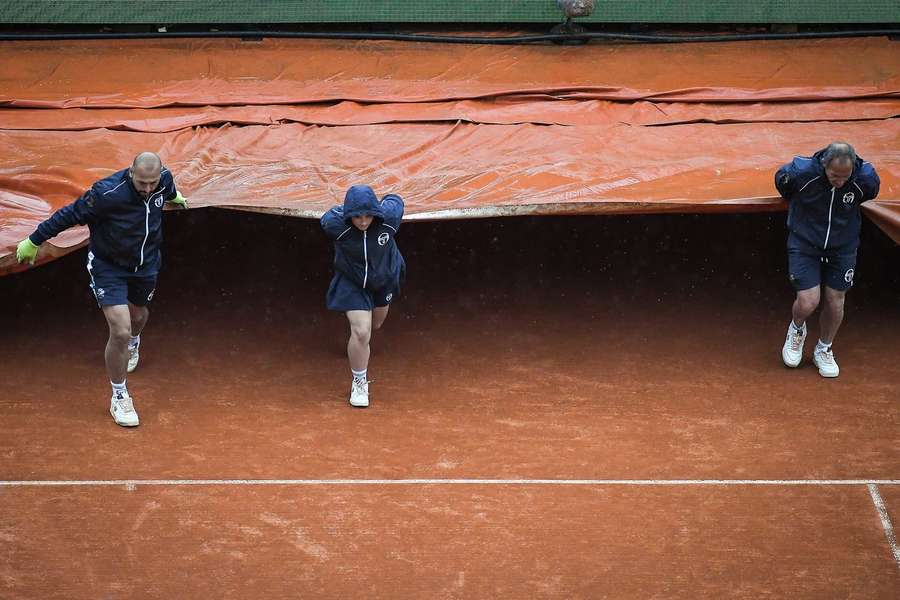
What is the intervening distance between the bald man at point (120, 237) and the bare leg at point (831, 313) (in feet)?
11.5

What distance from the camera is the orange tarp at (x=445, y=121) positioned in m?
5.94

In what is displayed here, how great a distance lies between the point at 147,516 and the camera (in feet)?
15.2

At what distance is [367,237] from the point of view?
17.9ft

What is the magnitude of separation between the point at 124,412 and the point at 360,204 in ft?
5.20

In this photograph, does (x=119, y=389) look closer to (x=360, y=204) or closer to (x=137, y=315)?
(x=137, y=315)

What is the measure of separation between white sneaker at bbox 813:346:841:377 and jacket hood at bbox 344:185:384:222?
8.67ft

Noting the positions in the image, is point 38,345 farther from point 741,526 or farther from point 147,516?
point 741,526

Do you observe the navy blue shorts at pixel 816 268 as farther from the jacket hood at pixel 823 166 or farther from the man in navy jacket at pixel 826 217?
the jacket hood at pixel 823 166

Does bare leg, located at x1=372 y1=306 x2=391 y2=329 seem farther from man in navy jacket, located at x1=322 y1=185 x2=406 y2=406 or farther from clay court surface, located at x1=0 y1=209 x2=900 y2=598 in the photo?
clay court surface, located at x1=0 y1=209 x2=900 y2=598

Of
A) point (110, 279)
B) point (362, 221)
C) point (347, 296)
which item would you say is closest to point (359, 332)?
point (347, 296)

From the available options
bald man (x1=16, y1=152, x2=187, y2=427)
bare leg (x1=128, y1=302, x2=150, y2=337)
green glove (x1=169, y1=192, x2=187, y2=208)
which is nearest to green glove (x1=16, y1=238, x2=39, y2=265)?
bald man (x1=16, y1=152, x2=187, y2=427)

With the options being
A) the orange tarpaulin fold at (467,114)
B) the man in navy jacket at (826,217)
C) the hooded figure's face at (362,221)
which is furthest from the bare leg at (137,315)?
the man in navy jacket at (826,217)

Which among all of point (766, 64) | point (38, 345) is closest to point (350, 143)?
point (38, 345)

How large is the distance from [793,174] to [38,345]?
445 cm
